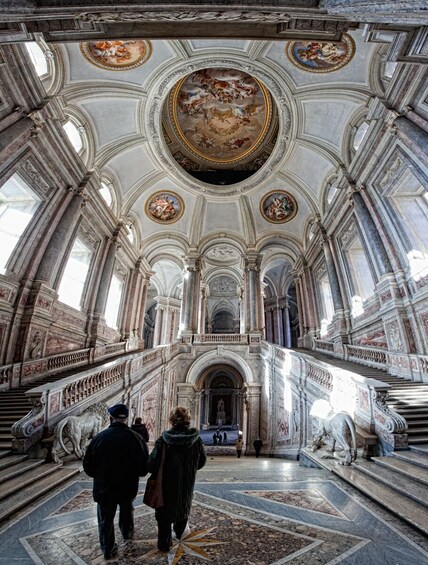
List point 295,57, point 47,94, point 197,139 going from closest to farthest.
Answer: point 47,94 → point 295,57 → point 197,139

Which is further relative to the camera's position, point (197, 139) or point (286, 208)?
point (286, 208)

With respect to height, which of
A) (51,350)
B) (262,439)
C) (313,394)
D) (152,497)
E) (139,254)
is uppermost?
(139,254)

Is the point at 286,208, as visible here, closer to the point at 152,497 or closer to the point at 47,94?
the point at 47,94

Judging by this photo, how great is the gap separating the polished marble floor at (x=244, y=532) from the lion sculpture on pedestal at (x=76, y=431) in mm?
1102

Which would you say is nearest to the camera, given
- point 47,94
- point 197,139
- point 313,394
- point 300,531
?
point 300,531

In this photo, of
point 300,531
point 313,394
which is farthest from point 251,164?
point 300,531

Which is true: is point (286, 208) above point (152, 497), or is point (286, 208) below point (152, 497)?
above

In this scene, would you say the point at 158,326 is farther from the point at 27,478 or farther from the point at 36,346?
the point at 27,478

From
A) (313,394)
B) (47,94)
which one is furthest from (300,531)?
(47,94)

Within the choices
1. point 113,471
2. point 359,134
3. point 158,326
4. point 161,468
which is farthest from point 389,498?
point 158,326

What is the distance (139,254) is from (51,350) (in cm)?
880

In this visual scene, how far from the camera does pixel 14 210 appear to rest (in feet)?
29.2

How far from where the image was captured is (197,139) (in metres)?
14.7

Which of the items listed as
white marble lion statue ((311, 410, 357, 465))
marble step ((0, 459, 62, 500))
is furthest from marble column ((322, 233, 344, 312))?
marble step ((0, 459, 62, 500))
